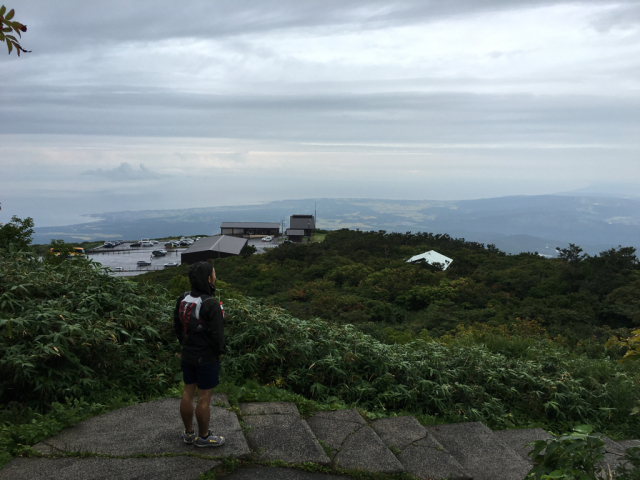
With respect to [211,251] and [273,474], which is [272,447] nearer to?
[273,474]

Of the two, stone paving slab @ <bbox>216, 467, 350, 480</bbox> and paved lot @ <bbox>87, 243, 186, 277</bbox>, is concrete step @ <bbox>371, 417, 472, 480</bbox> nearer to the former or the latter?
stone paving slab @ <bbox>216, 467, 350, 480</bbox>

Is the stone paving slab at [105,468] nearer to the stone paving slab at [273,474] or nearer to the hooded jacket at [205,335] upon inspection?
the stone paving slab at [273,474]

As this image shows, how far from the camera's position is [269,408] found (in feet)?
13.2

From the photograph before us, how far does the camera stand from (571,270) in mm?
17719

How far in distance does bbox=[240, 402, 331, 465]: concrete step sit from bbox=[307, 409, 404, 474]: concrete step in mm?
148

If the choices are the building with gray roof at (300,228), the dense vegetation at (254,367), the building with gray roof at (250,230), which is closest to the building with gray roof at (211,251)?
the building with gray roof at (300,228)

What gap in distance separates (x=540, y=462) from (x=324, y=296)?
46.6ft

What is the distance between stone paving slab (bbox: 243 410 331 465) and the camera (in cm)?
321

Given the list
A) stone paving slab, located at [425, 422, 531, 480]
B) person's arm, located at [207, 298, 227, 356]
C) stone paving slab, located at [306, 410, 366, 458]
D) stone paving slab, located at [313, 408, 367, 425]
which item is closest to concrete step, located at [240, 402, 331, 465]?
stone paving slab, located at [306, 410, 366, 458]

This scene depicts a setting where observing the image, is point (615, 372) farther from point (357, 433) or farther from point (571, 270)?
point (571, 270)

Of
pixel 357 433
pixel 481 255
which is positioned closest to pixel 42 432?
pixel 357 433

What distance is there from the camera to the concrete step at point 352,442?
323 cm

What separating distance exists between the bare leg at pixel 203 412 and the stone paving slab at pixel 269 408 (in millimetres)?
745

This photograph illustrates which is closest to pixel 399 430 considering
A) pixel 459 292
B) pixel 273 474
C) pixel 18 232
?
pixel 273 474
